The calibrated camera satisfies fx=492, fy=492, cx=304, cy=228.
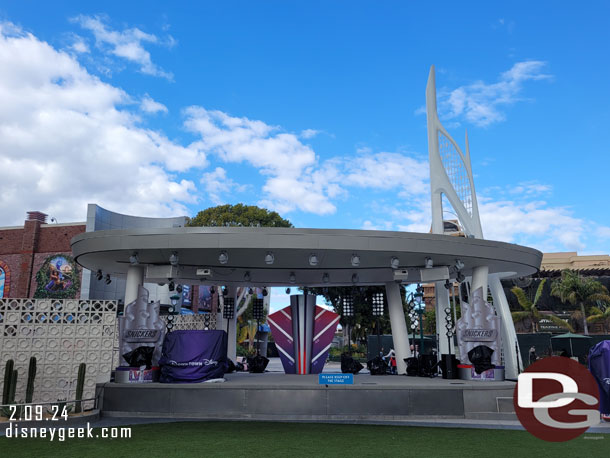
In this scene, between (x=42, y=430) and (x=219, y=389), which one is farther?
(x=219, y=389)

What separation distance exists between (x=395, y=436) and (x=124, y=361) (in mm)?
8662

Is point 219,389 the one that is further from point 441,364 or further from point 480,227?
point 480,227

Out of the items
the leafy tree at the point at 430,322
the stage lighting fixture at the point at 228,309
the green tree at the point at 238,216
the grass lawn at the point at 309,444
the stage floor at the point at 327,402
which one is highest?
the green tree at the point at 238,216

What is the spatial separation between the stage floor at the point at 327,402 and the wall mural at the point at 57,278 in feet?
88.6

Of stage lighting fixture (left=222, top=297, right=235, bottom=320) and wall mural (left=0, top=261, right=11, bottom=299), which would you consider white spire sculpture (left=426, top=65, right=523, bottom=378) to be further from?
wall mural (left=0, top=261, right=11, bottom=299)

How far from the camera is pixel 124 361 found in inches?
589

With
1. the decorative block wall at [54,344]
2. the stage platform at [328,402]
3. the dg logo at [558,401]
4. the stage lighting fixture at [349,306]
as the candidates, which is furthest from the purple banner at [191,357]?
the stage lighting fixture at [349,306]

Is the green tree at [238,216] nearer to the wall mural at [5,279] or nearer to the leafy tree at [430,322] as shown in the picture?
the wall mural at [5,279]

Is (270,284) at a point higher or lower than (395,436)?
higher

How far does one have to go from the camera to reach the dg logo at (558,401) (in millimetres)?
11258

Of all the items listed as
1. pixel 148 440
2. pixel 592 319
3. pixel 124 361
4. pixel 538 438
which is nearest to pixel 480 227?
pixel 538 438

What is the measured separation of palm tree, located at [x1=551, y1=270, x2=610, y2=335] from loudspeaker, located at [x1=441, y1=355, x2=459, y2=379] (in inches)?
1419

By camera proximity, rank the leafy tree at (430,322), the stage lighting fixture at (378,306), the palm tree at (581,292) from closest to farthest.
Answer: the stage lighting fixture at (378,306) → the palm tree at (581,292) → the leafy tree at (430,322)

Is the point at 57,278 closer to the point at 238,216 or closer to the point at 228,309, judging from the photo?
the point at 238,216
